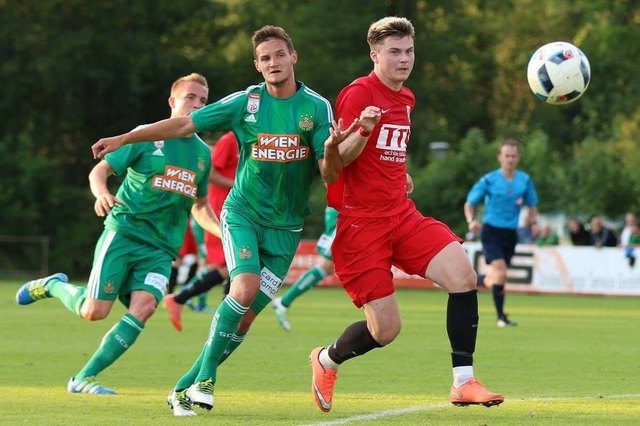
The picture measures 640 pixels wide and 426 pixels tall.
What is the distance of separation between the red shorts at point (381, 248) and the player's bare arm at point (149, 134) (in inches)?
44.9

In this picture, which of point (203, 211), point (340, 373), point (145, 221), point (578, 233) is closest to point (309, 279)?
point (340, 373)

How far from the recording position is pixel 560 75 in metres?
10.8

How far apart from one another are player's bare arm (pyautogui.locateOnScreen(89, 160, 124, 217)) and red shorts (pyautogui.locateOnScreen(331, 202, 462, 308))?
156 centimetres

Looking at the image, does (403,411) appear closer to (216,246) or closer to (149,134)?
(149,134)

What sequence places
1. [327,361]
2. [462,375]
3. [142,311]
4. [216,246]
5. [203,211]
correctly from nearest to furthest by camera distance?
1. [462,375]
2. [327,361]
3. [142,311]
4. [203,211]
5. [216,246]

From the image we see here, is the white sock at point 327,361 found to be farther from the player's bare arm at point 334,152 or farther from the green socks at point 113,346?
the green socks at point 113,346

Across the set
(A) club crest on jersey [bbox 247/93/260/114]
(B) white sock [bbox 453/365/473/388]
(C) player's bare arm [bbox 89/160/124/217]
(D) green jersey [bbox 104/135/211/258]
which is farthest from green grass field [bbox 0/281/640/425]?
(A) club crest on jersey [bbox 247/93/260/114]

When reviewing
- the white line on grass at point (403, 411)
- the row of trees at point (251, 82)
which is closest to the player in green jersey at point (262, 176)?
the white line on grass at point (403, 411)

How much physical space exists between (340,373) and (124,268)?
7.04ft

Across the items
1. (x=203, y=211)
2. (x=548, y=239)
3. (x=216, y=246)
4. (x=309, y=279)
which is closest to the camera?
(x=203, y=211)

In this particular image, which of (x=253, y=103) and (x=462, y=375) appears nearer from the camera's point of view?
(x=462, y=375)

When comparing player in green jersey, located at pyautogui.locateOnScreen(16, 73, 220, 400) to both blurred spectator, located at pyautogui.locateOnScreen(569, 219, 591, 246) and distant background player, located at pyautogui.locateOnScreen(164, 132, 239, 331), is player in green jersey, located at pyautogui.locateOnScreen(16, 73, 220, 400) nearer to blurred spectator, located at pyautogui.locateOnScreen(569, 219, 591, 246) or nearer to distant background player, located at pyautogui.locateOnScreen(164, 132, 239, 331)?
distant background player, located at pyautogui.locateOnScreen(164, 132, 239, 331)

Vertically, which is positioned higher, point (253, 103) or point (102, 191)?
point (253, 103)

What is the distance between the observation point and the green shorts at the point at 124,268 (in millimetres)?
9492
